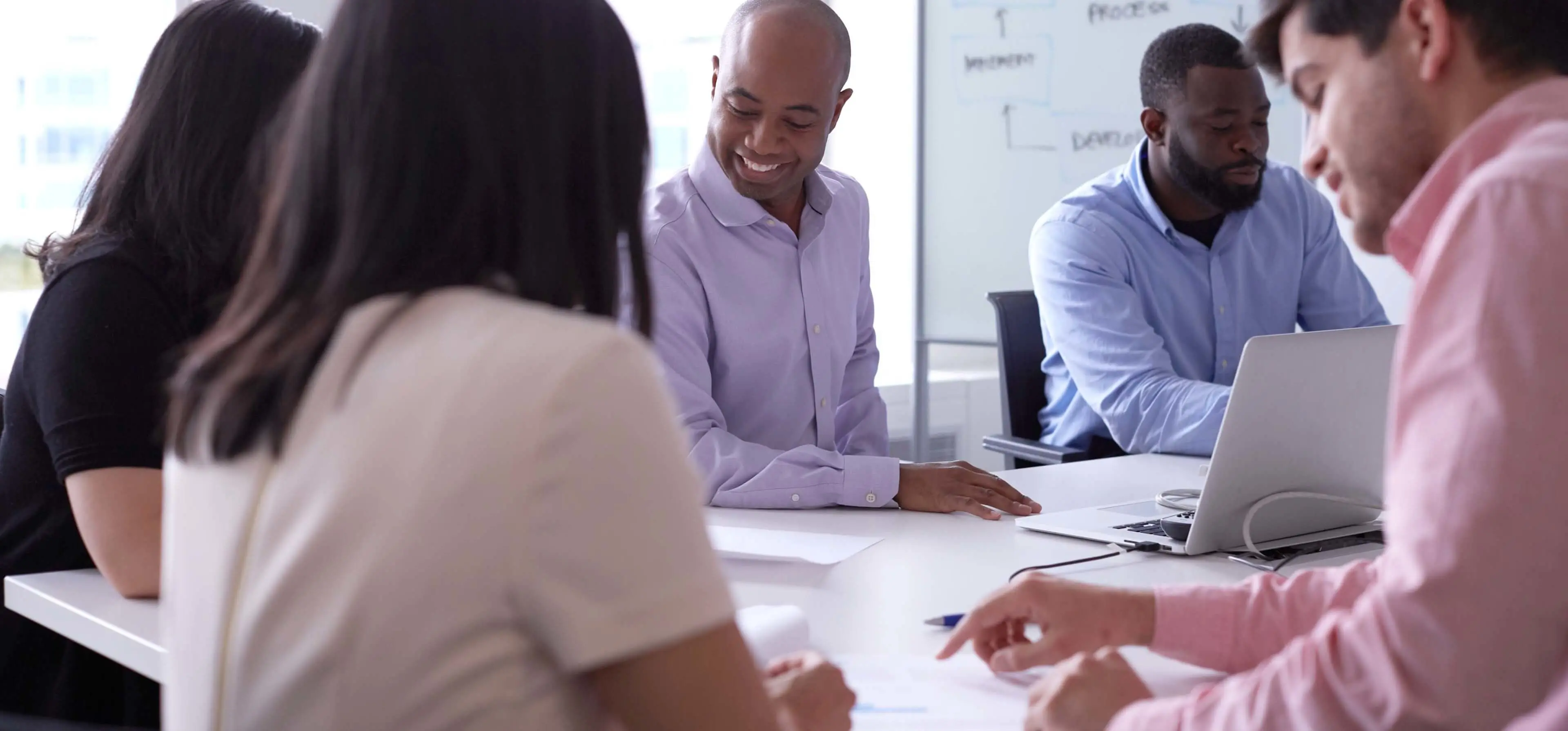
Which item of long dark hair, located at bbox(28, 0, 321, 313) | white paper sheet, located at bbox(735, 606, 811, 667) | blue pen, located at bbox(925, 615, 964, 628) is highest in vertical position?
long dark hair, located at bbox(28, 0, 321, 313)

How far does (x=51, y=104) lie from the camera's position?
305 cm

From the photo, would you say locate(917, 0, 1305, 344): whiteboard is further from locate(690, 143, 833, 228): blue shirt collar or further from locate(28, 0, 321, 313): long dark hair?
locate(28, 0, 321, 313): long dark hair

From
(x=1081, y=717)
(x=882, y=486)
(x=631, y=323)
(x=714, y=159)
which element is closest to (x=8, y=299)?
(x=714, y=159)

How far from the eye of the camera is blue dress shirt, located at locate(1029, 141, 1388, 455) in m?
2.66

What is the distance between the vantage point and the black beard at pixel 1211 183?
2.77 m

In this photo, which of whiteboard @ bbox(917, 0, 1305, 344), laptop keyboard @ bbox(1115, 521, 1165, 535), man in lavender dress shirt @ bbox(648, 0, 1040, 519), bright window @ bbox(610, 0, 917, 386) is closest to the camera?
laptop keyboard @ bbox(1115, 521, 1165, 535)

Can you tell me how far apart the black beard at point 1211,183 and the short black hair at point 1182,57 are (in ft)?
0.37

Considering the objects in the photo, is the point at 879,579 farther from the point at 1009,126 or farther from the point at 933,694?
the point at 1009,126

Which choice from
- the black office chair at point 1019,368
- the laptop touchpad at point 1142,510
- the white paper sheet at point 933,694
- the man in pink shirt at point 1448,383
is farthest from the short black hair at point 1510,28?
the black office chair at point 1019,368

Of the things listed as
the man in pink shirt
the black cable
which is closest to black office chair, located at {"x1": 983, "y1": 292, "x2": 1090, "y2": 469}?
the black cable

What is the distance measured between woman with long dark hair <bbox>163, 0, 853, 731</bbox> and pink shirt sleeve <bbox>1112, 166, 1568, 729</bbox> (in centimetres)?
37

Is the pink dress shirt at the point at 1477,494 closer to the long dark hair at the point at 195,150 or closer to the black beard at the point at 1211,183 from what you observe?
the long dark hair at the point at 195,150

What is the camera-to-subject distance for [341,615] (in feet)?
2.33

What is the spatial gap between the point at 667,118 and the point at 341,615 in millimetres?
3626
